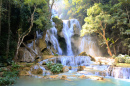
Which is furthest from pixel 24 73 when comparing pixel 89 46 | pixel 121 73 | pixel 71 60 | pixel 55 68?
pixel 89 46

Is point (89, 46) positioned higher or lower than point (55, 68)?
higher

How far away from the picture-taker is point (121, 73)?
8109 millimetres

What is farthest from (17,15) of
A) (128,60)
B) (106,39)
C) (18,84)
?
(106,39)

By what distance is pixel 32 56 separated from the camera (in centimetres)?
1241

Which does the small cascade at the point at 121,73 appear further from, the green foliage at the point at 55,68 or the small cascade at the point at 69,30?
the small cascade at the point at 69,30

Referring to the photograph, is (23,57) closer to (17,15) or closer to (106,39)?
(17,15)

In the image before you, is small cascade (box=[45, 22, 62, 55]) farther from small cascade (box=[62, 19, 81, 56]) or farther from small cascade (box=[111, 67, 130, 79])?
small cascade (box=[111, 67, 130, 79])

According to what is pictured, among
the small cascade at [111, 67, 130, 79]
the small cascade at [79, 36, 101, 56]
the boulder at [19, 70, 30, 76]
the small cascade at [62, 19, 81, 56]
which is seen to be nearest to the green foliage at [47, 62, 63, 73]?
the boulder at [19, 70, 30, 76]

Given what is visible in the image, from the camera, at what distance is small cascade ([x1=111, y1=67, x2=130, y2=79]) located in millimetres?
7921

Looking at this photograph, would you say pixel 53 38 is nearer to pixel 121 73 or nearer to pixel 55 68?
pixel 55 68

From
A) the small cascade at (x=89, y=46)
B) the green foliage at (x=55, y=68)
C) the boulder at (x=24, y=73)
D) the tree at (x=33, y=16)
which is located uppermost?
the tree at (x=33, y=16)

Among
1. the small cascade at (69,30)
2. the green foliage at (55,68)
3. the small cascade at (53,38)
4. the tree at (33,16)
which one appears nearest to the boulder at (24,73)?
the green foliage at (55,68)

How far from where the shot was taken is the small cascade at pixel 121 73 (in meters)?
7.92

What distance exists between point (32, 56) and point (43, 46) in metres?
3.13
